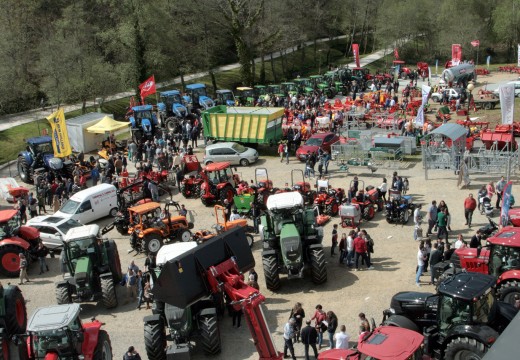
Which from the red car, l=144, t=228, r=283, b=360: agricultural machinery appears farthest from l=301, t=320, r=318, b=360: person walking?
the red car

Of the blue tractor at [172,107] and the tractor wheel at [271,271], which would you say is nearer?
the tractor wheel at [271,271]

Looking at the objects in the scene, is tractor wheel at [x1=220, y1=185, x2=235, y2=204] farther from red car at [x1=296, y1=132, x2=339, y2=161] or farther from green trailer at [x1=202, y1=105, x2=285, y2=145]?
green trailer at [x1=202, y1=105, x2=285, y2=145]

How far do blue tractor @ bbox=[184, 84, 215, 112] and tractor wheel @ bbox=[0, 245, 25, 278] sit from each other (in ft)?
73.3

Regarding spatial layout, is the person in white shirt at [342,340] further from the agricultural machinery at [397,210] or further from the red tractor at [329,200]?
the red tractor at [329,200]

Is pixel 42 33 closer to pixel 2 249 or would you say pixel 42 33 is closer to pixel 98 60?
pixel 98 60

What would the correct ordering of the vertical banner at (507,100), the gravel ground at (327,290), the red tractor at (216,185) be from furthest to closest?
the red tractor at (216,185), the vertical banner at (507,100), the gravel ground at (327,290)

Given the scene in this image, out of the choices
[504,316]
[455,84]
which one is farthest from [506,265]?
[455,84]

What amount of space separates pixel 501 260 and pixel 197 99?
2997cm

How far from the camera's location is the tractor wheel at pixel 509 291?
42.9 ft

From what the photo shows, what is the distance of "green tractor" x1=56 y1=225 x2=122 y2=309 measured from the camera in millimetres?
15898

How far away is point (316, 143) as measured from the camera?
98.8 ft

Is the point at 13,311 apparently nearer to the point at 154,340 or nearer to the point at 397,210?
the point at 154,340

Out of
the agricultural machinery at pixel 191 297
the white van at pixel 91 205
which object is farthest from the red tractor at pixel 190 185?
the agricultural machinery at pixel 191 297

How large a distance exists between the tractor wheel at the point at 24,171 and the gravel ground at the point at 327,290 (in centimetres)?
860
